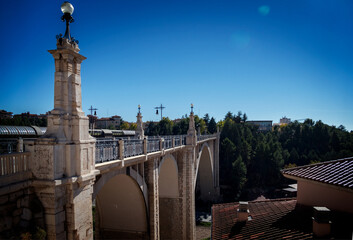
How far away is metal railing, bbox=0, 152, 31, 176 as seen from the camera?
4703mm

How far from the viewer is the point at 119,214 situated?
1367 centimetres

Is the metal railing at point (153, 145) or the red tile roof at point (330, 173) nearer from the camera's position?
the red tile roof at point (330, 173)

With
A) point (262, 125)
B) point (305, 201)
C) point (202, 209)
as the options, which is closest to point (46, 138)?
point (305, 201)

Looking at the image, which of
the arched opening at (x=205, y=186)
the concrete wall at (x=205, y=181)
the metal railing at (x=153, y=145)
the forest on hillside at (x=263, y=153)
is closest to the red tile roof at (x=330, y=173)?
the metal railing at (x=153, y=145)

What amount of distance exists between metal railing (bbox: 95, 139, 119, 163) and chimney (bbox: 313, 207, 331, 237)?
6.85 metres

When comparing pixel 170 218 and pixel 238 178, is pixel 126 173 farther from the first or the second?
pixel 238 178

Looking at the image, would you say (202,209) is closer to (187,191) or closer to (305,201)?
(187,191)

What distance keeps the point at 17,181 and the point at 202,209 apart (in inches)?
1533

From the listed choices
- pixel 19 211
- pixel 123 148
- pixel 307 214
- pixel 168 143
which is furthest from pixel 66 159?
pixel 168 143

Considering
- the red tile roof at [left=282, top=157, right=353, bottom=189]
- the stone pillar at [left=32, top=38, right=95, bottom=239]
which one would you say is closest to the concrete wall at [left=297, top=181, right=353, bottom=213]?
the red tile roof at [left=282, top=157, right=353, bottom=189]

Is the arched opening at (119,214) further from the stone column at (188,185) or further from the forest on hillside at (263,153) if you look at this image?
the forest on hillside at (263,153)

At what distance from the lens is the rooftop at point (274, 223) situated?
6.69 metres

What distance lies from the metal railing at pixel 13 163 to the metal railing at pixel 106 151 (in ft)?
7.49

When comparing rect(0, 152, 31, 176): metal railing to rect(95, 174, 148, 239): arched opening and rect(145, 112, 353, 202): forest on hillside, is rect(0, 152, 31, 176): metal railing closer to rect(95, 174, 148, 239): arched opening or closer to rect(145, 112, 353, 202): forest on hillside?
rect(95, 174, 148, 239): arched opening
